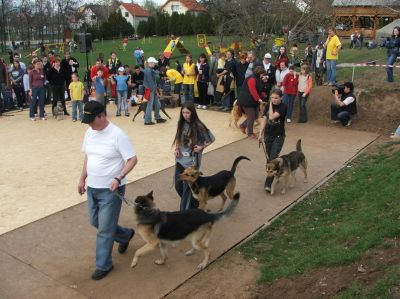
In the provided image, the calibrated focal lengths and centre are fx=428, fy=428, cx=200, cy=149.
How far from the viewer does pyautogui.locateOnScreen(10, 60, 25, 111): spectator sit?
1486 cm

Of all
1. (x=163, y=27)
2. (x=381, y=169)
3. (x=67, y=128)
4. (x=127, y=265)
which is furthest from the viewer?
(x=163, y=27)

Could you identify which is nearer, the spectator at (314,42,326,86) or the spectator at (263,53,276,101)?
the spectator at (263,53,276,101)

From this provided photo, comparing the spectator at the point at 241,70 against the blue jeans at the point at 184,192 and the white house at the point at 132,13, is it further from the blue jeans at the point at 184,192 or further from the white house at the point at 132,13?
the white house at the point at 132,13

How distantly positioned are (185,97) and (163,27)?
50448 mm

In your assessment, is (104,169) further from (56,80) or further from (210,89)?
(210,89)

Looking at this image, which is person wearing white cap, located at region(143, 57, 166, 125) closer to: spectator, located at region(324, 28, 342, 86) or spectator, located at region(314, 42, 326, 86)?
spectator, located at region(324, 28, 342, 86)

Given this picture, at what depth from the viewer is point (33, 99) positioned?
13.1 m

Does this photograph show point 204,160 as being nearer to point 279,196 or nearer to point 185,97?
point 279,196

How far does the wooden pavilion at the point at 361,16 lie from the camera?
38.1 m

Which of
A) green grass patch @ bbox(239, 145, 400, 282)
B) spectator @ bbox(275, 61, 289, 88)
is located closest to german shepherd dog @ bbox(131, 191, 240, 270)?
green grass patch @ bbox(239, 145, 400, 282)

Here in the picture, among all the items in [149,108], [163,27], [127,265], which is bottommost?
[127,265]

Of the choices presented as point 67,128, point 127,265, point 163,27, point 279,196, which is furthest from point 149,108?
point 163,27

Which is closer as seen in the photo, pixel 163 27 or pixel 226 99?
pixel 226 99

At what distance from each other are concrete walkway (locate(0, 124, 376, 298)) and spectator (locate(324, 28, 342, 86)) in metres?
5.88
